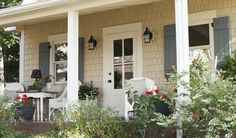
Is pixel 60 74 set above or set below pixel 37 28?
below

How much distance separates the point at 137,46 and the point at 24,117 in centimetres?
291

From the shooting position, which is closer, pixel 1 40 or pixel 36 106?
pixel 36 106

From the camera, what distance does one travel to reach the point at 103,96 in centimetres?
892

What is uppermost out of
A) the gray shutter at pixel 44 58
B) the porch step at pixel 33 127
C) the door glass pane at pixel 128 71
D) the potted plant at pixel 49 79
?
the gray shutter at pixel 44 58

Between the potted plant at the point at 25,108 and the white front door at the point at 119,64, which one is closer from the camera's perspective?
the potted plant at the point at 25,108

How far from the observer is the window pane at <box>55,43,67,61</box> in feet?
32.2

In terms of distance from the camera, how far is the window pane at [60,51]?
387 inches

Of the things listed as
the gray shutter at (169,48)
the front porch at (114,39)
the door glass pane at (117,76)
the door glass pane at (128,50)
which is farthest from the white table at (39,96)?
the gray shutter at (169,48)

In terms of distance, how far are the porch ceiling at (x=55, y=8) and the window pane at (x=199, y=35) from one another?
135 cm

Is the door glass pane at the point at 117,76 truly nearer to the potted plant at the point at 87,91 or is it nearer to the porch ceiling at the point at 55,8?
the potted plant at the point at 87,91

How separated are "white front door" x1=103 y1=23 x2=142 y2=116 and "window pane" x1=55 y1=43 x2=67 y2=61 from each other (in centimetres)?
131

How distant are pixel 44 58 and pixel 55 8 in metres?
2.53

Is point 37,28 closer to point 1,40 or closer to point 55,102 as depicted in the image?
point 55,102

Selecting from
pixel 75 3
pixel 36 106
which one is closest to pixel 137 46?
pixel 75 3
